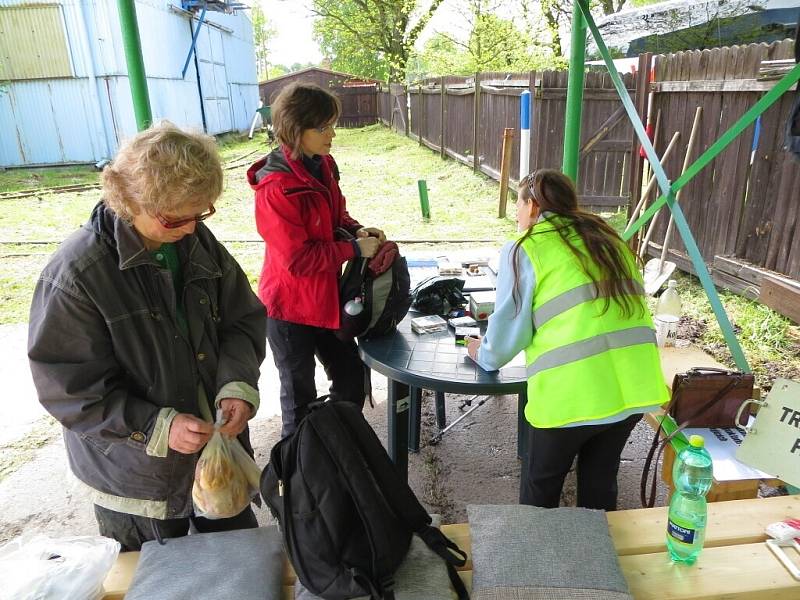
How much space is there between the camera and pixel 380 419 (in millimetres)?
3588

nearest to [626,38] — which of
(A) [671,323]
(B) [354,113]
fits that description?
(A) [671,323]

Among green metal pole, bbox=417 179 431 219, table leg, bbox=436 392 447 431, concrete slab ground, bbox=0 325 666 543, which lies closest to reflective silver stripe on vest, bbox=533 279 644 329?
concrete slab ground, bbox=0 325 666 543

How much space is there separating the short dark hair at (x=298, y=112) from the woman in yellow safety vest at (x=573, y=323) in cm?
96

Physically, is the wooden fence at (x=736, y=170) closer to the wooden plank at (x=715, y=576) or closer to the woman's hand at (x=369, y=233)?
the woman's hand at (x=369, y=233)

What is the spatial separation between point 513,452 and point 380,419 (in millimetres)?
842

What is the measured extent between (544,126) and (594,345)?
7257 millimetres

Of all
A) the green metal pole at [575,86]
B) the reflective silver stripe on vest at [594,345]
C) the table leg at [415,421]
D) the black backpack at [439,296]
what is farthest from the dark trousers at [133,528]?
the green metal pole at [575,86]

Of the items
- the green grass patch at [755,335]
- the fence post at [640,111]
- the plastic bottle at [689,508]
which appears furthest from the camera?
the fence post at [640,111]

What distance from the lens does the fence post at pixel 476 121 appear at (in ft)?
37.6

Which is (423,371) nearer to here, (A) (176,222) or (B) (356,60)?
(A) (176,222)

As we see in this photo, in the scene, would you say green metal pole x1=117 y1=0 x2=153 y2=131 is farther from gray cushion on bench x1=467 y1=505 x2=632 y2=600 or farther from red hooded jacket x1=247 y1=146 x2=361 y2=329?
gray cushion on bench x1=467 y1=505 x2=632 y2=600

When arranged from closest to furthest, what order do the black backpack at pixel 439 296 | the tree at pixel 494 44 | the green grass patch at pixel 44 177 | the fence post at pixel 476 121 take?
1. the black backpack at pixel 439 296
2. the fence post at pixel 476 121
3. the green grass patch at pixel 44 177
4. the tree at pixel 494 44

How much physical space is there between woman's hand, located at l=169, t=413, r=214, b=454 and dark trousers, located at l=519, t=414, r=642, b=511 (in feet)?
3.54

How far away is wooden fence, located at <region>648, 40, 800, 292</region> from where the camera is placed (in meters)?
4.69
